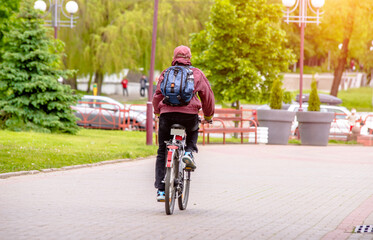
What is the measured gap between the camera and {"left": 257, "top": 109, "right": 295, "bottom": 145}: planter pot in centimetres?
2397

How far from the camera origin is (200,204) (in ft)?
30.1

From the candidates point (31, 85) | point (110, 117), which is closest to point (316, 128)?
point (31, 85)

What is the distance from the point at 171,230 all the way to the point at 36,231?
118cm

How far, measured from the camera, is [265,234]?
22.6 ft

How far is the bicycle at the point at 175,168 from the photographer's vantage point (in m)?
7.89

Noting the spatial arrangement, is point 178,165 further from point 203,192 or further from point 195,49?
point 195,49

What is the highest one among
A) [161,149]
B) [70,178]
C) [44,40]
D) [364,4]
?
[364,4]

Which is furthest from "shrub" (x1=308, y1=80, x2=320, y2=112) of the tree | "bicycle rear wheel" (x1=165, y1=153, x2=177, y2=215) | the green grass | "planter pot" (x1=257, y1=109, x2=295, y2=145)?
"bicycle rear wheel" (x1=165, y1=153, x2=177, y2=215)

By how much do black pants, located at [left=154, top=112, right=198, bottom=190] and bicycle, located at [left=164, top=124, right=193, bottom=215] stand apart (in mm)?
95

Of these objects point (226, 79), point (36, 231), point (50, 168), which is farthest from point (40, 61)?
point (36, 231)

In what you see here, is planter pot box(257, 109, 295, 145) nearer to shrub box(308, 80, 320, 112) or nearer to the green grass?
shrub box(308, 80, 320, 112)

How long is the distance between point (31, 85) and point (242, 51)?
963cm

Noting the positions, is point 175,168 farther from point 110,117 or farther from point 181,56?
point 110,117

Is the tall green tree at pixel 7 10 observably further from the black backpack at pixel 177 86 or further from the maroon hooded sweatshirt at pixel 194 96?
the black backpack at pixel 177 86
